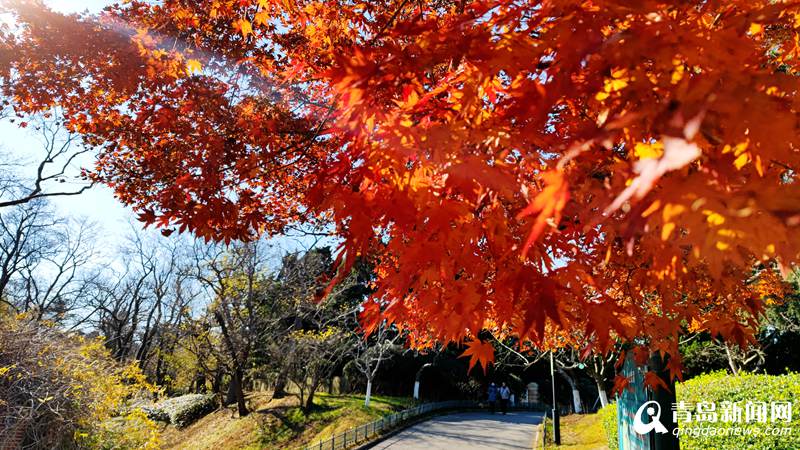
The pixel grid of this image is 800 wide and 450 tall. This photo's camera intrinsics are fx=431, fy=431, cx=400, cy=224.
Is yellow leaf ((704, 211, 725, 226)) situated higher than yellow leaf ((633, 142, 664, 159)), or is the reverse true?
yellow leaf ((633, 142, 664, 159))

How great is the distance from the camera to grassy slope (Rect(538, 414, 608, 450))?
1272 centimetres

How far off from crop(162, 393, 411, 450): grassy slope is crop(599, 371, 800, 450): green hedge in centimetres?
1171

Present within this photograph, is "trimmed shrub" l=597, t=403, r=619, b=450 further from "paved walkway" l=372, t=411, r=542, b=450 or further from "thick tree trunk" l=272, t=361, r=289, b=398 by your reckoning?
"thick tree trunk" l=272, t=361, r=289, b=398

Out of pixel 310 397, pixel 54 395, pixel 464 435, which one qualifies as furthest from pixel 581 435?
pixel 54 395


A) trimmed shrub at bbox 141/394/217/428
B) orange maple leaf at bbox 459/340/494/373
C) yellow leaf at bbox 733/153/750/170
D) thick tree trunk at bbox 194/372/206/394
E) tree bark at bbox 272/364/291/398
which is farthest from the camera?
thick tree trunk at bbox 194/372/206/394

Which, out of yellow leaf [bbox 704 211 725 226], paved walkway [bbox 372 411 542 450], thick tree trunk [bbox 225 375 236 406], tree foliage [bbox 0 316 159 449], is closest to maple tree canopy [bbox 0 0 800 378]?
yellow leaf [bbox 704 211 725 226]

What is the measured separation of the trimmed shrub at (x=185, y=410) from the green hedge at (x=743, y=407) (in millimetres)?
20588

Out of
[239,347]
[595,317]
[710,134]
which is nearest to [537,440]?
[239,347]

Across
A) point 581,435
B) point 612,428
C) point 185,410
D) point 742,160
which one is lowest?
point 185,410

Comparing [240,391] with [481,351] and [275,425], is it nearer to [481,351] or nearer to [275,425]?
[275,425]

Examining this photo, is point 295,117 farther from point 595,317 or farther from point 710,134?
point 710,134

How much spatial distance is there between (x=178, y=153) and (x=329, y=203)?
17.6 ft

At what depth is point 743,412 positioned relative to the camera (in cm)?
722

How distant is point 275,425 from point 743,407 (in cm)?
1550
